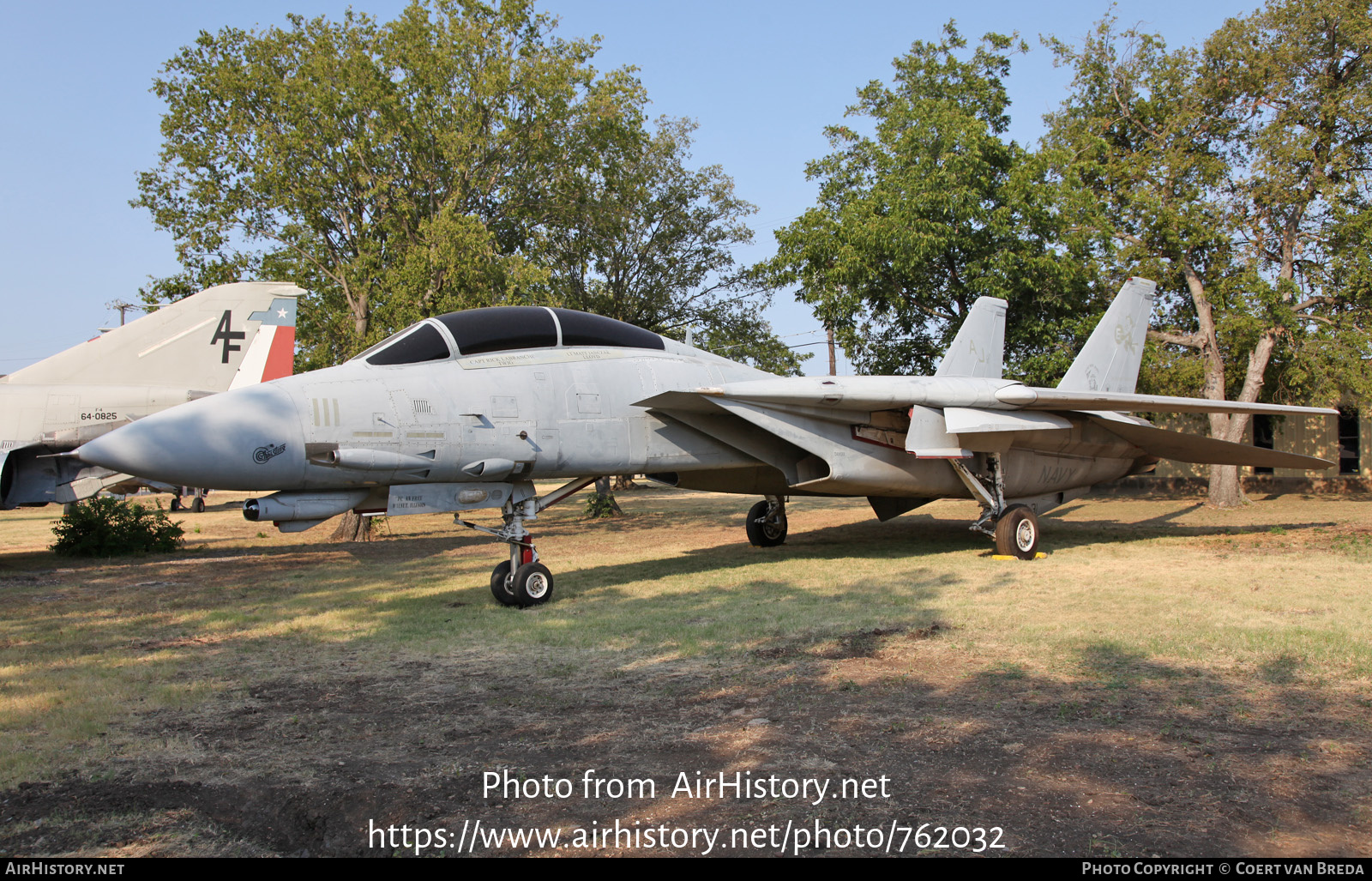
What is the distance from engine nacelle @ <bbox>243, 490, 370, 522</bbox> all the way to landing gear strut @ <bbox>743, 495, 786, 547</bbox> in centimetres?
682

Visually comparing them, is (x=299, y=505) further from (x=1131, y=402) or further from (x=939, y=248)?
(x=939, y=248)

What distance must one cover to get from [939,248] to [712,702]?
1465cm

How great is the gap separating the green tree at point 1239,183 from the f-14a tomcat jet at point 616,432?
21.6 ft

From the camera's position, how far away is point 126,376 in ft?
43.4

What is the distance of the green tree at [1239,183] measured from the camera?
17688 millimetres

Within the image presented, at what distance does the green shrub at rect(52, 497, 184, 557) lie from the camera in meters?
13.6

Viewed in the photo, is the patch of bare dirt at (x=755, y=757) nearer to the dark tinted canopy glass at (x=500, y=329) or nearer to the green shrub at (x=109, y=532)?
the dark tinted canopy glass at (x=500, y=329)

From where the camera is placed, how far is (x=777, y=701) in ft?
16.6

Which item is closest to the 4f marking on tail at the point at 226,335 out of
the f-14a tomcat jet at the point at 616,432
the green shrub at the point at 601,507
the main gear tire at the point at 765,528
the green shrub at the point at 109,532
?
the green shrub at the point at 109,532

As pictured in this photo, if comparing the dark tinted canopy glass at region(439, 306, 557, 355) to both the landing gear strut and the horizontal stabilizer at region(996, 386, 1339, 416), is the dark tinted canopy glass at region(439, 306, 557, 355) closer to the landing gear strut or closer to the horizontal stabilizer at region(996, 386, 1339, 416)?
the landing gear strut

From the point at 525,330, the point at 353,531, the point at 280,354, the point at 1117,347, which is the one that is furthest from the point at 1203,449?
the point at 280,354

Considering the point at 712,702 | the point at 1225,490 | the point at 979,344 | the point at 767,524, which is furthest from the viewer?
the point at 1225,490
